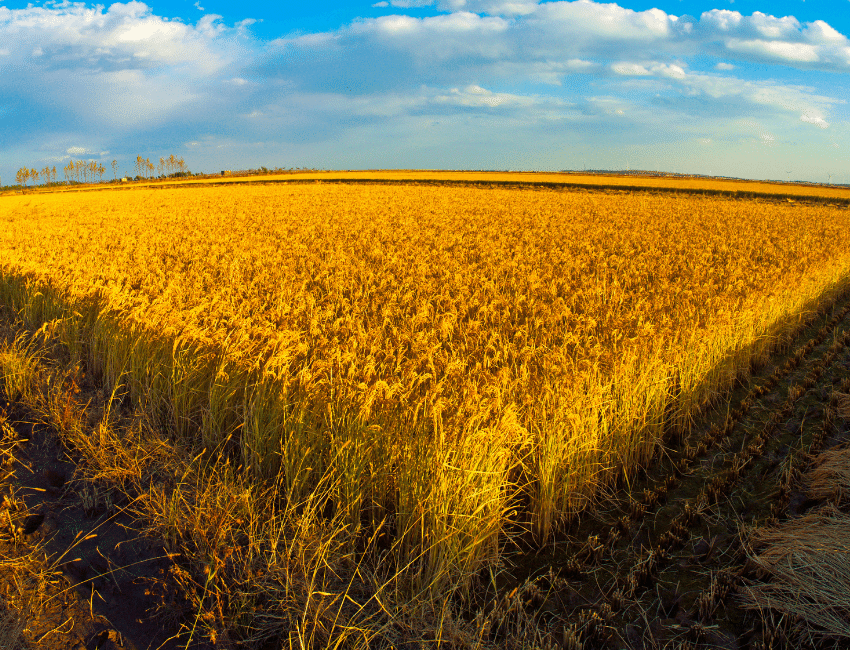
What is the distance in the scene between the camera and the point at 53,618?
2.63 meters

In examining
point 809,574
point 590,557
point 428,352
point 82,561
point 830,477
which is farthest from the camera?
point 428,352

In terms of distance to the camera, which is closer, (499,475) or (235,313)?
(499,475)

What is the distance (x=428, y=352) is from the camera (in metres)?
4.52

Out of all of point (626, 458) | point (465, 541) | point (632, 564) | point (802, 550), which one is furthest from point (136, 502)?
point (802, 550)

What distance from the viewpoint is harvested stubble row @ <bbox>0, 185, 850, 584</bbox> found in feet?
10.7

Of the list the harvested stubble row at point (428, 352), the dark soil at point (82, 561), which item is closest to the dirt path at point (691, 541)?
the harvested stubble row at point (428, 352)

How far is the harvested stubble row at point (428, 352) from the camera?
325cm

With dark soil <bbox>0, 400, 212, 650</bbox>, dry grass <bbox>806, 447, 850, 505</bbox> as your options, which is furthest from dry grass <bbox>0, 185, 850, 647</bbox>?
dry grass <bbox>806, 447, 850, 505</bbox>

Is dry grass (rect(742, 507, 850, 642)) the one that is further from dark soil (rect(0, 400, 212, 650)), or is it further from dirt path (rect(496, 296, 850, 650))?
dark soil (rect(0, 400, 212, 650))

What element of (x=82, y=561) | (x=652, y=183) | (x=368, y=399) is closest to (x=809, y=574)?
(x=368, y=399)

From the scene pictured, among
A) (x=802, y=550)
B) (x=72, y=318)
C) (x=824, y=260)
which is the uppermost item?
(x=824, y=260)

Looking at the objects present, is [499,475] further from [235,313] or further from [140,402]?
[235,313]

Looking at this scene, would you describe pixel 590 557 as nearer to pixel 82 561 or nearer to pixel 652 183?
pixel 82 561

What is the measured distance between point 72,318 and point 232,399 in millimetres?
3334
